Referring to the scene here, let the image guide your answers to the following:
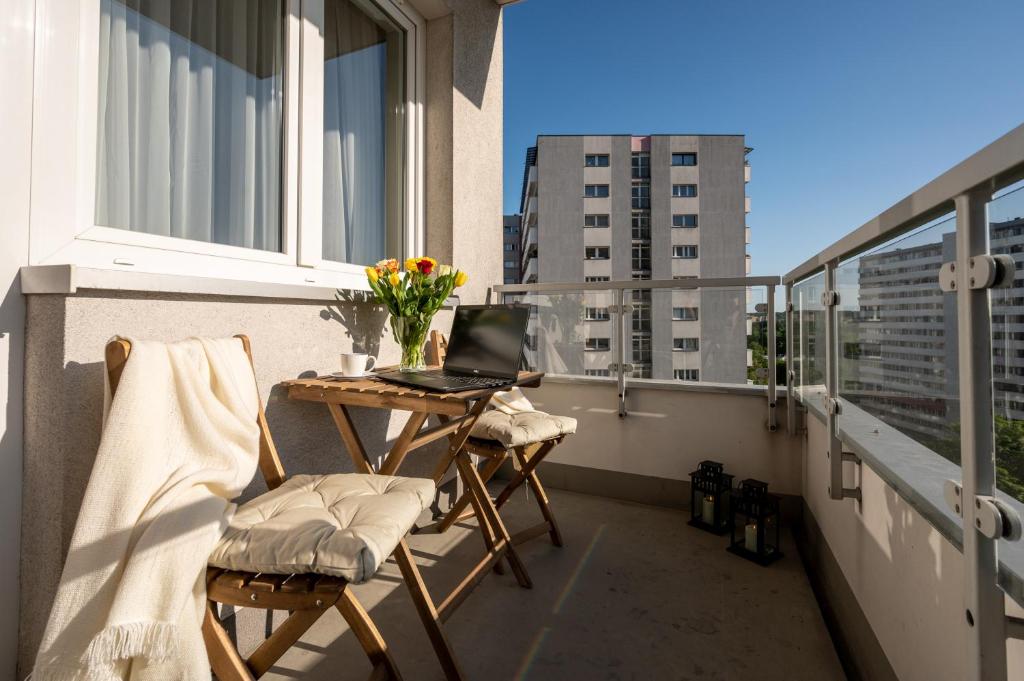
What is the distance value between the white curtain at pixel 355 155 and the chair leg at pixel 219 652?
5.63 ft

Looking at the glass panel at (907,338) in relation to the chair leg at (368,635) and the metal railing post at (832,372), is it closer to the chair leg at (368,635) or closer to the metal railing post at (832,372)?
the metal railing post at (832,372)

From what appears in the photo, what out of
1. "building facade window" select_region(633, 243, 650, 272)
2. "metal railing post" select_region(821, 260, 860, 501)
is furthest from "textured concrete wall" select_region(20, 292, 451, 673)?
"building facade window" select_region(633, 243, 650, 272)

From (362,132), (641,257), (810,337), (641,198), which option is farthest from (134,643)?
(641,198)

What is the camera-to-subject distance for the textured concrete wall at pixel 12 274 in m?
1.24

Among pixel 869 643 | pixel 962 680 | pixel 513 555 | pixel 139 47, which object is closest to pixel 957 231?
pixel 962 680

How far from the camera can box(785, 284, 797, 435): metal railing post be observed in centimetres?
271

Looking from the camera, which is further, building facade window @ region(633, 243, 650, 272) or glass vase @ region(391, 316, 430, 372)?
building facade window @ region(633, 243, 650, 272)

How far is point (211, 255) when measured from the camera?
183 cm

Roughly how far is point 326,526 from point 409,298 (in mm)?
1265

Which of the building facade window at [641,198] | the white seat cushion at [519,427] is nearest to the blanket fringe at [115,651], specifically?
the white seat cushion at [519,427]

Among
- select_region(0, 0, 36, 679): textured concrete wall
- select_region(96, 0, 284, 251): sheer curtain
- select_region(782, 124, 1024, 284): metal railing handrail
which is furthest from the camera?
select_region(96, 0, 284, 251): sheer curtain

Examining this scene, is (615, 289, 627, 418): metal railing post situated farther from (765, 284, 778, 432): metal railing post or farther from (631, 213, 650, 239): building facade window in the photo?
(631, 213, 650, 239): building facade window

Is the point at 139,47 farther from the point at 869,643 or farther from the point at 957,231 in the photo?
the point at 869,643

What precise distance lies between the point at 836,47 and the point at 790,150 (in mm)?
11549
